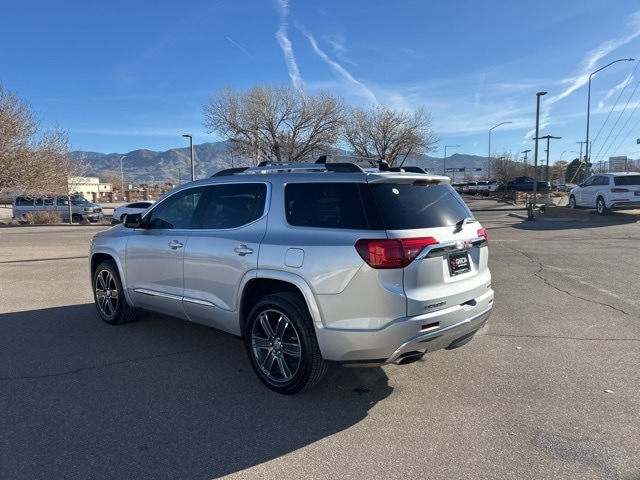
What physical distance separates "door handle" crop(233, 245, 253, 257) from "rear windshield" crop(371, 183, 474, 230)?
3.94 feet

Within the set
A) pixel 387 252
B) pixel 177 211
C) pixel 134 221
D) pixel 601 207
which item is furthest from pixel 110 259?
pixel 601 207

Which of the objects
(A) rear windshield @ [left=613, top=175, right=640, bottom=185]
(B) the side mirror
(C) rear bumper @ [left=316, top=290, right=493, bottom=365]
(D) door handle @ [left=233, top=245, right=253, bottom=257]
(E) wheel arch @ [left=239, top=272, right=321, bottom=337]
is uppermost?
(A) rear windshield @ [left=613, top=175, right=640, bottom=185]

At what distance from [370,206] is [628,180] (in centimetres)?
2013

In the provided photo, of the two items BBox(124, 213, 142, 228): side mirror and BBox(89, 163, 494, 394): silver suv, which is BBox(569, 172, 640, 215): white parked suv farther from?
BBox(124, 213, 142, 228): side mirror

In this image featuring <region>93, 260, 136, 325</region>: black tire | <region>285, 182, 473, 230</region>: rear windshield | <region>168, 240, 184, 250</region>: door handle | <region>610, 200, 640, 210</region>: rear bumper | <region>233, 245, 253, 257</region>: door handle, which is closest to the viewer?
<region>285, 182, 473, 230</region>: rear windshield

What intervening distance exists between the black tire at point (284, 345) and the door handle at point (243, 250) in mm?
426

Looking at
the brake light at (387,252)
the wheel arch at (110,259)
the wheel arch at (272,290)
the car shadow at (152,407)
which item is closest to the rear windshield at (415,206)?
the brake light at (387,252)

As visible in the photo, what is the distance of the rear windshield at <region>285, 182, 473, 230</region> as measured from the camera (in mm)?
3508

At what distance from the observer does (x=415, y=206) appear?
→ 3705 millimetres

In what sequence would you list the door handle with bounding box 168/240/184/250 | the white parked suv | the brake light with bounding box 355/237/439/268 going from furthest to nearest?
1. the white parked suv
2. the door handle with bounding box 168/240/184/250
3. the brake light with bounding box 355/237/439/268

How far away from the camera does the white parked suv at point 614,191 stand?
19062mm

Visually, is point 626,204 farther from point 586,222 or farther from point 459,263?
point 459,263

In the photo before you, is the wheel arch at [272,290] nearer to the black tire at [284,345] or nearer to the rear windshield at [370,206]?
the black tire at [284,345]

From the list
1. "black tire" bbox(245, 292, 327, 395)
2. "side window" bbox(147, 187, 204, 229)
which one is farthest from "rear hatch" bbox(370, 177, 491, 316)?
"side window" bbox(147, 187, 204, 229)
